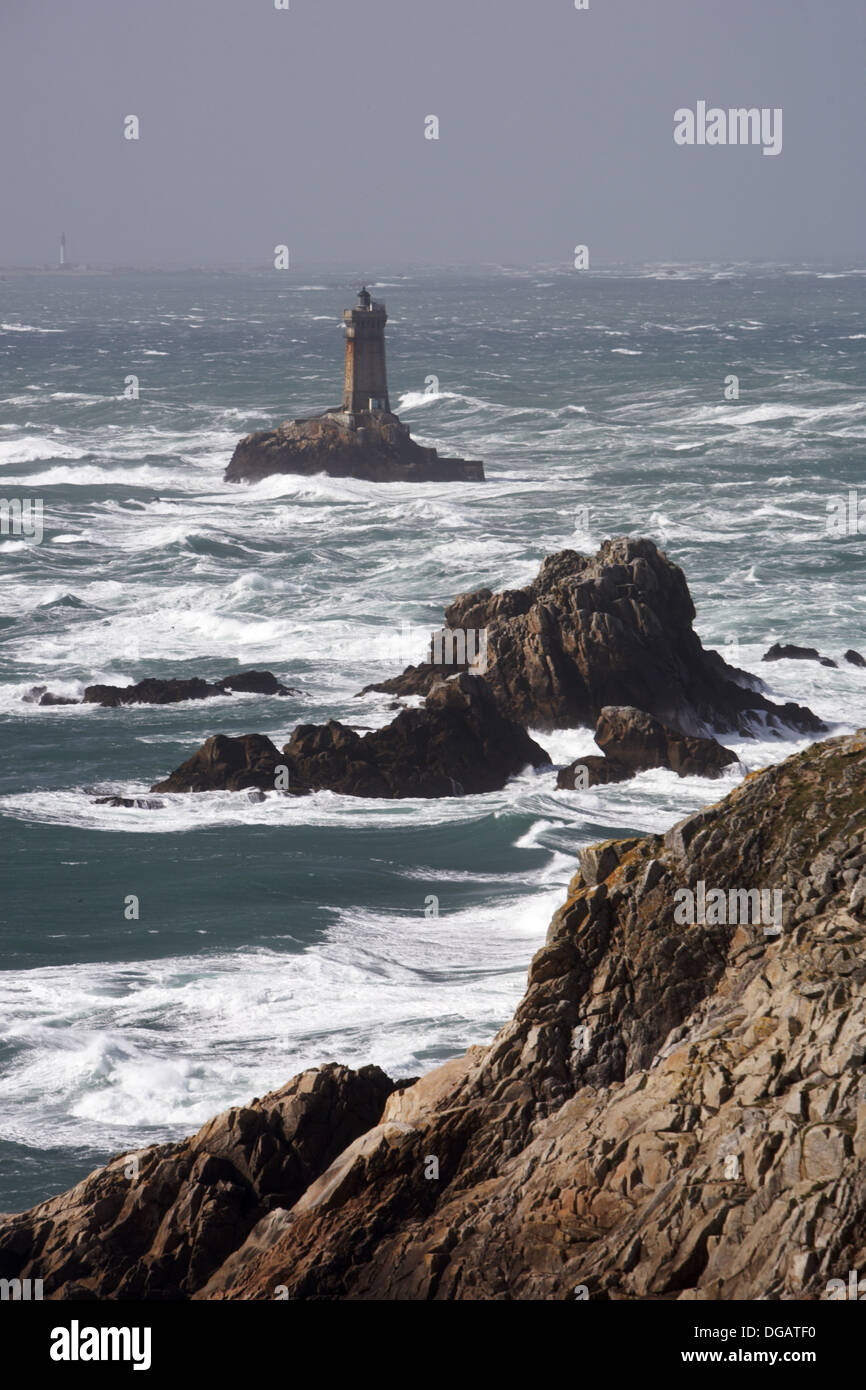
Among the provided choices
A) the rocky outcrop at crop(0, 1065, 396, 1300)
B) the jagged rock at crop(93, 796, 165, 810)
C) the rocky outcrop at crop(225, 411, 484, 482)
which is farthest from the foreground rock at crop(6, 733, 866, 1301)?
the rocky outcrop at crop(225, 411, 484, 482)

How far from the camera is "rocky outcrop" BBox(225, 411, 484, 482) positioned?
94438 millimetres

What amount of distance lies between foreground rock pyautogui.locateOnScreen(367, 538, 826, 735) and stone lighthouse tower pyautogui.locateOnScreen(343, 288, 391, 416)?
50.6 m

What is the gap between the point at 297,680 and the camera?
5494cm

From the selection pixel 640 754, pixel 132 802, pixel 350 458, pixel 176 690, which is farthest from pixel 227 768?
pixel 350 458

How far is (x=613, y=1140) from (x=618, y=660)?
3248 cm

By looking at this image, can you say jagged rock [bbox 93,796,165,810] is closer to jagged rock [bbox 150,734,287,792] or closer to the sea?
the sea

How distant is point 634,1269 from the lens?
14641mm

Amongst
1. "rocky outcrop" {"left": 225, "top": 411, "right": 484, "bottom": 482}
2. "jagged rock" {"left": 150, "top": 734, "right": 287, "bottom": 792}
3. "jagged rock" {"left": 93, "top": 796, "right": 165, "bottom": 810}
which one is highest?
"rocky outcrop" {"left": 225, "top": 411, "right": 484, "bottom": 482}

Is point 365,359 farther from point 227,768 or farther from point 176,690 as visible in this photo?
point 227,768

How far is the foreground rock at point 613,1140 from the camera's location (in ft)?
47.8

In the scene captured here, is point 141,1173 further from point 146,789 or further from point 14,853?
point 146,789

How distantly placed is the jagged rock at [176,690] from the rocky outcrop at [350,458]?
42.2 m
